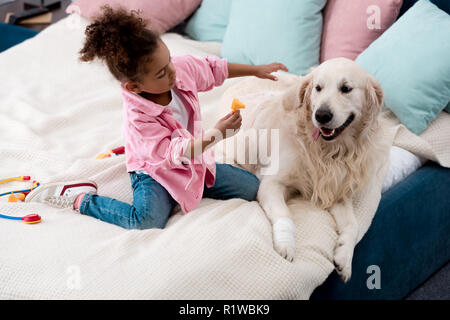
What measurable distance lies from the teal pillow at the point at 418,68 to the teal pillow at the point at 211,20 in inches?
45.4

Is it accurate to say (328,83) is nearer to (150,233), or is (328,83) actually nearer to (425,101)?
(425,101)

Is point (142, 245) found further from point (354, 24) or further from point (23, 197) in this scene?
point (354, 24)

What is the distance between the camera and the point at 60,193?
1.57 metres

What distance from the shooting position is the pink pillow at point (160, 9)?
9.03ft

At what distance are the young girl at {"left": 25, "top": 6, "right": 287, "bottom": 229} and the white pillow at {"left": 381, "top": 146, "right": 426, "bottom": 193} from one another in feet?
1.62

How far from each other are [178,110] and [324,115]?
51 cm

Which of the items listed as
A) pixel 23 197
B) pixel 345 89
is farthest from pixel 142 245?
pixel 345 89

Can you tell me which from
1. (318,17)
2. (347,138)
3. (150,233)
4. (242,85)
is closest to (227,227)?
(150,233)

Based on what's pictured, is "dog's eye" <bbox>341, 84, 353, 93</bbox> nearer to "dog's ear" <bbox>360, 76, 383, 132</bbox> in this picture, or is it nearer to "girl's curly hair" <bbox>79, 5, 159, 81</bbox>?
"dog's ear" <bbox>360, 76, 383, 132</bbox>

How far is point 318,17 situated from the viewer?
2.18 meters

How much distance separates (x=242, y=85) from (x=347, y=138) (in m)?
0.68

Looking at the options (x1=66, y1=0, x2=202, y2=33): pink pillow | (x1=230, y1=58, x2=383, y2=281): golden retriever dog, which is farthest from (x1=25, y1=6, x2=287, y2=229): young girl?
(x1=66, y1=0, x2=202, y2=33): pink pillow

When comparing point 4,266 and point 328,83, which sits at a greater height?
point 328,83

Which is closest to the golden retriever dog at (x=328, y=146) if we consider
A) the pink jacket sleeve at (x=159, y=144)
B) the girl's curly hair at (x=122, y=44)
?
the pink jacket sleeve at (x=159, y=144)
